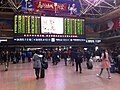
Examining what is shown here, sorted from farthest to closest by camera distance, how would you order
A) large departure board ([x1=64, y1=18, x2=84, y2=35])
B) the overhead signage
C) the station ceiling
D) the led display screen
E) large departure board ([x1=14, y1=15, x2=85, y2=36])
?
large departure board ([x1=64, y1=18, x2=84, y2=35])
the led display screen
large departure board ([x1=14, y1=15, x2=85, y2=36])
the station ceiling
the overhead signage

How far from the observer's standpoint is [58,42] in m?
19.3

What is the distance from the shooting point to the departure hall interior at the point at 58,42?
9192 millimetres

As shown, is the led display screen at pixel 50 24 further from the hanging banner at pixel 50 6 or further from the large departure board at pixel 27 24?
the hanging banner at pixel 50 6

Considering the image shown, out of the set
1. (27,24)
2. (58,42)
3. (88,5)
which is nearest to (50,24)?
Answer: (58,42)

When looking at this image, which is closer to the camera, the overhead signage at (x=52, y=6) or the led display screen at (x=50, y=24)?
the overhead signage at (x=52, y=6)

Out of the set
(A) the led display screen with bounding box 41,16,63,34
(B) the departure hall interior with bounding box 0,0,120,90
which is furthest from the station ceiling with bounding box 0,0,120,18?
(A) the led display screen with bounding box 41,16,63,34

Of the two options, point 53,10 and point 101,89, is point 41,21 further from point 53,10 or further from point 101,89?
point 101,89

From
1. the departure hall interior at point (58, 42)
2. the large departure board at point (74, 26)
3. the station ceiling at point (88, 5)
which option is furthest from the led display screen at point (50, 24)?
the station ceiling at point (88, 5)

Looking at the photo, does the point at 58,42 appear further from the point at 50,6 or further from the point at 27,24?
the point at 50,6

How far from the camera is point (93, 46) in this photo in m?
23.7

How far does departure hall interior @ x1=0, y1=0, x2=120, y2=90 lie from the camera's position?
919 cm

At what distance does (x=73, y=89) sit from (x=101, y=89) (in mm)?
997

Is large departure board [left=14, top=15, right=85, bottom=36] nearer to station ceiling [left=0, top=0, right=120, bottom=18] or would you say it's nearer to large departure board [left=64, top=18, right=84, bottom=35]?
large departure board [left=64, top=18, right=84, bottom=35]

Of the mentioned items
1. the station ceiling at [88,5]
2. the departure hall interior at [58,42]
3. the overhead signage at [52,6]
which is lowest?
the departure hall interior at [58,42]
